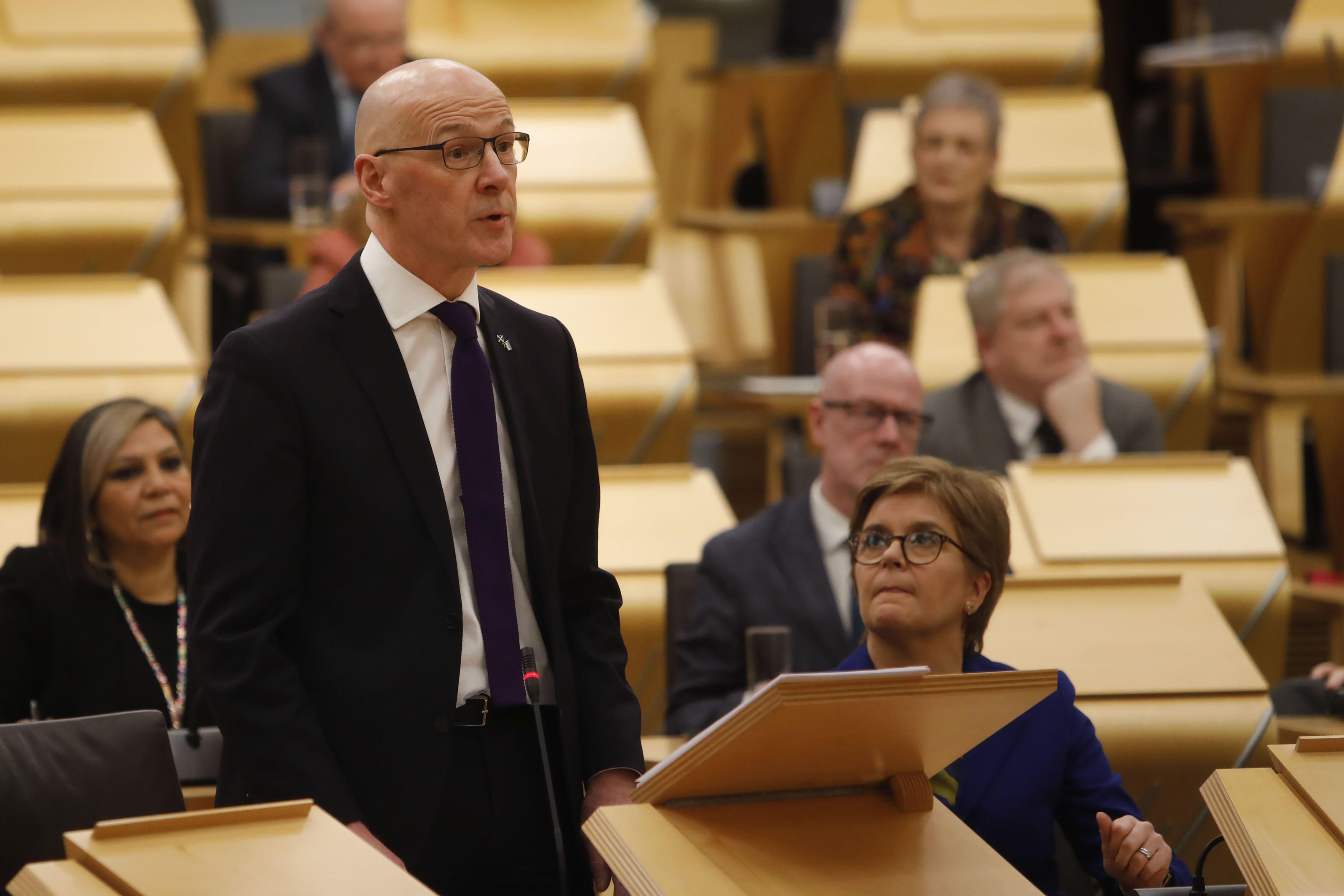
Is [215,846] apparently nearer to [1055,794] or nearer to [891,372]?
[1055,794]

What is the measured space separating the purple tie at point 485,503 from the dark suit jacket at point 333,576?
1.1 inches

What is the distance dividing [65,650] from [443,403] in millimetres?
1129

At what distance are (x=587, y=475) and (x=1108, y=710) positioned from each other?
1.00 m

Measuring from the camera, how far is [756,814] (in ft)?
4.96

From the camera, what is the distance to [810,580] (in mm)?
2754

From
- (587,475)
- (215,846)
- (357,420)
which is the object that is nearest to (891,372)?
(587,475)

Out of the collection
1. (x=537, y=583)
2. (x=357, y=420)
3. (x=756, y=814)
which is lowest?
(x=756, y=814)

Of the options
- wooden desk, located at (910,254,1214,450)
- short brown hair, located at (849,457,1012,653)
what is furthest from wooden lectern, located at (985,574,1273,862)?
wooden desk, located at (910,254,1214,450)

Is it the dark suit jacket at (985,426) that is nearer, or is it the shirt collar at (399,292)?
the shirt collar at (399,292)

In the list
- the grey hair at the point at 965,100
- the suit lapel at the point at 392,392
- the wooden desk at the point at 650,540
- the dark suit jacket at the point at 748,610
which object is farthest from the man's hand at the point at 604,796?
the grey hair at the point at 965,100

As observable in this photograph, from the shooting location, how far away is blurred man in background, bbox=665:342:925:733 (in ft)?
8.79

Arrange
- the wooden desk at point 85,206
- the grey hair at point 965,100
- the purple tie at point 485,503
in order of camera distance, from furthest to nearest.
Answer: the wooden desk at point 85,206
the grey hair at point 965,100
the purple tie at point 485,503

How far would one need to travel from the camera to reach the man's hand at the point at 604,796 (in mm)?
1687

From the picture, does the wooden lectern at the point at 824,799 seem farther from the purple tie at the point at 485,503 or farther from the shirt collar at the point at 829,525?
the shirt collar at the point at 829,525
